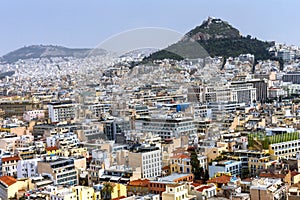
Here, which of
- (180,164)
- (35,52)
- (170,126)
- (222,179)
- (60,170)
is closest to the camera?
(222,179)

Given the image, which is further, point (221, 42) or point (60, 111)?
point (221, 42)

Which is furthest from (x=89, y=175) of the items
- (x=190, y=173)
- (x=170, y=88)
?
(x=170, y=88)

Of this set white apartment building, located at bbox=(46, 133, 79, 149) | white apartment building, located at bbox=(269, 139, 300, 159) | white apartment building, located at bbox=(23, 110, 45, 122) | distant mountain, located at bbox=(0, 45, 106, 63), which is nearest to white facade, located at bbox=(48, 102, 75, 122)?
white apartment building, located at bbox=(23, 110, 45, 122)

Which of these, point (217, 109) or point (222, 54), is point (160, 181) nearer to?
point (217, 109)

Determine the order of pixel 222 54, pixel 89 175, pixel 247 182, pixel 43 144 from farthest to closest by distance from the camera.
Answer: pixel 222 54 < pixel 43 144 < pixel 89 175 < pixel 247 182

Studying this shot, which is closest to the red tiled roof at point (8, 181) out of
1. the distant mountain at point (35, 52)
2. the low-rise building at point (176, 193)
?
the low-rise building at point (176, 193)

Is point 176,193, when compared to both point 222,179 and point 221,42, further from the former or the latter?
point 221,42

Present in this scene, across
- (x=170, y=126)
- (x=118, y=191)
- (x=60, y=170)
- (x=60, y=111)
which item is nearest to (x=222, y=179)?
(x=118, y=191)
